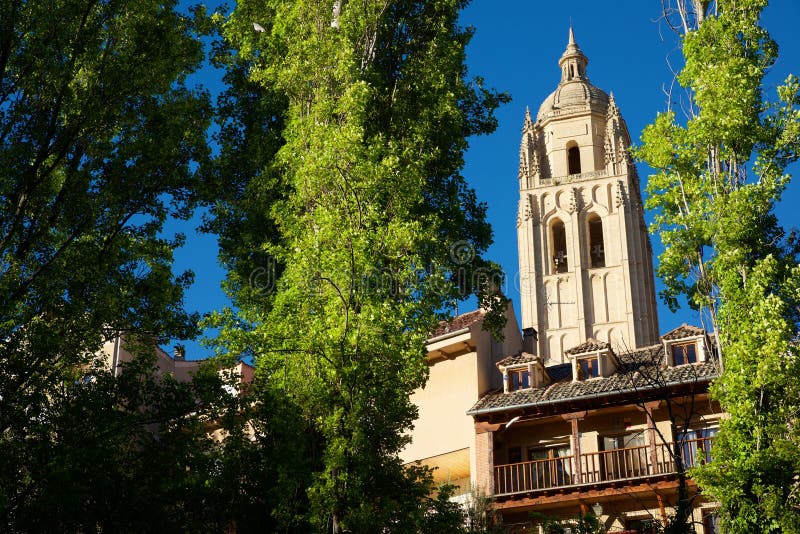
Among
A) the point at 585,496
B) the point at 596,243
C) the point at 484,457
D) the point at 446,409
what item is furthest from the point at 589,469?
the point at 596,243

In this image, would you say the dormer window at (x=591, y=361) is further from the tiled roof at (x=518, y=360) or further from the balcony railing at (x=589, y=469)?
the balcony railing at (x=589, y=469)

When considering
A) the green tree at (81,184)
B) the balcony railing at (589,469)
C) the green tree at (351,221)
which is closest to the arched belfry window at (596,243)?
the balcony railing at (589,469)

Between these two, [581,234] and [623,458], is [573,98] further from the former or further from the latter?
[623,458]

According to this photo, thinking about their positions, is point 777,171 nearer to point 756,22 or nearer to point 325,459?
point 756,22

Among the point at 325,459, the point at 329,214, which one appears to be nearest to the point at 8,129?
the point at 329,214

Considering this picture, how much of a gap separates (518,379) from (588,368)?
74.0 inches

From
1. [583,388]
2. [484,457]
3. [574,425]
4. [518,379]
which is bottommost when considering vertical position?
[484,457]

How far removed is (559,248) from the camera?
6700cm

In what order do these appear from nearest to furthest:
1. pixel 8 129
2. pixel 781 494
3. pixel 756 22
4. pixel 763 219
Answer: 1. pixel 781 494
2. pixel 8 129
3. pixel 763 219
4. pixel 756 22

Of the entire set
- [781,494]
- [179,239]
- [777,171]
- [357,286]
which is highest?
[777,171]

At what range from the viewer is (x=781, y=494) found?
14.6m

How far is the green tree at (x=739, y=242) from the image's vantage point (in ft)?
48.5

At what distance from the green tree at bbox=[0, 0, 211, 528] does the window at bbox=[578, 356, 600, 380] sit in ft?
47.4

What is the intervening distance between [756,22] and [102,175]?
11.3 metres
